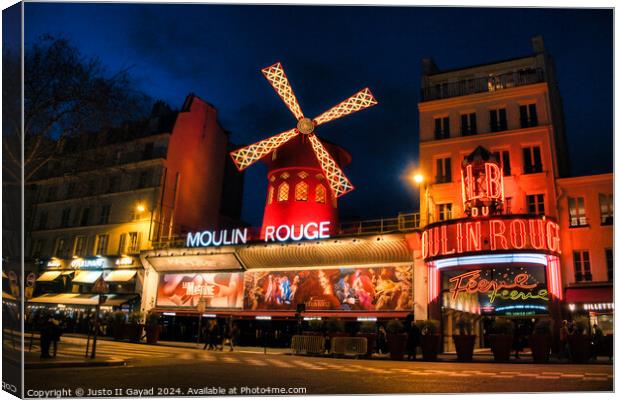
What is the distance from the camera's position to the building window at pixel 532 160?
16547mm

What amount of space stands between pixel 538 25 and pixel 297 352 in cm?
993

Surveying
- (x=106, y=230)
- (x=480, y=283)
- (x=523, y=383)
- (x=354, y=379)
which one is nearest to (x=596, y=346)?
(x=480, y=283)

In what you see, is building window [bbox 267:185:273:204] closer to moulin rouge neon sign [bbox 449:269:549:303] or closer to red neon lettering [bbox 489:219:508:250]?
moulin rouge neon sign [bbox 449:269:549:303]

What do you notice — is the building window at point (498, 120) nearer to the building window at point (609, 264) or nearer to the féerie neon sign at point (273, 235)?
the building window at point (609, 264)

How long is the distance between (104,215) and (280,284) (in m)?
10.6

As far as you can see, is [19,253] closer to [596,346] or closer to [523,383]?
[523,383]

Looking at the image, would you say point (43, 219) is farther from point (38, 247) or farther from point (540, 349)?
point (540, 349)

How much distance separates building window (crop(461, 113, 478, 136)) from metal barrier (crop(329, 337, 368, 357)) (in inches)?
332

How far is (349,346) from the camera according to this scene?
44.4ft

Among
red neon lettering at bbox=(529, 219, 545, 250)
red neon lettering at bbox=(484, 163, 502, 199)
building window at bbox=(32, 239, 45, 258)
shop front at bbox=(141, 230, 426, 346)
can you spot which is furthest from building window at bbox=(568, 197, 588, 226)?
building window at bbox=(32, 239, 45, 258)

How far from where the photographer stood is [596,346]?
42.3 feet

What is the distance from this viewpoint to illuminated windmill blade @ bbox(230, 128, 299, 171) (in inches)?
799

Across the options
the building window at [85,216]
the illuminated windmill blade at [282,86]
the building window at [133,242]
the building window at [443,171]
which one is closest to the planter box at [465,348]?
the building window at [443,171]

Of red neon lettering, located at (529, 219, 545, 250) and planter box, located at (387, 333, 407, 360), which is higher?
red neon lettering, located at (529, 219, 545, 250)
